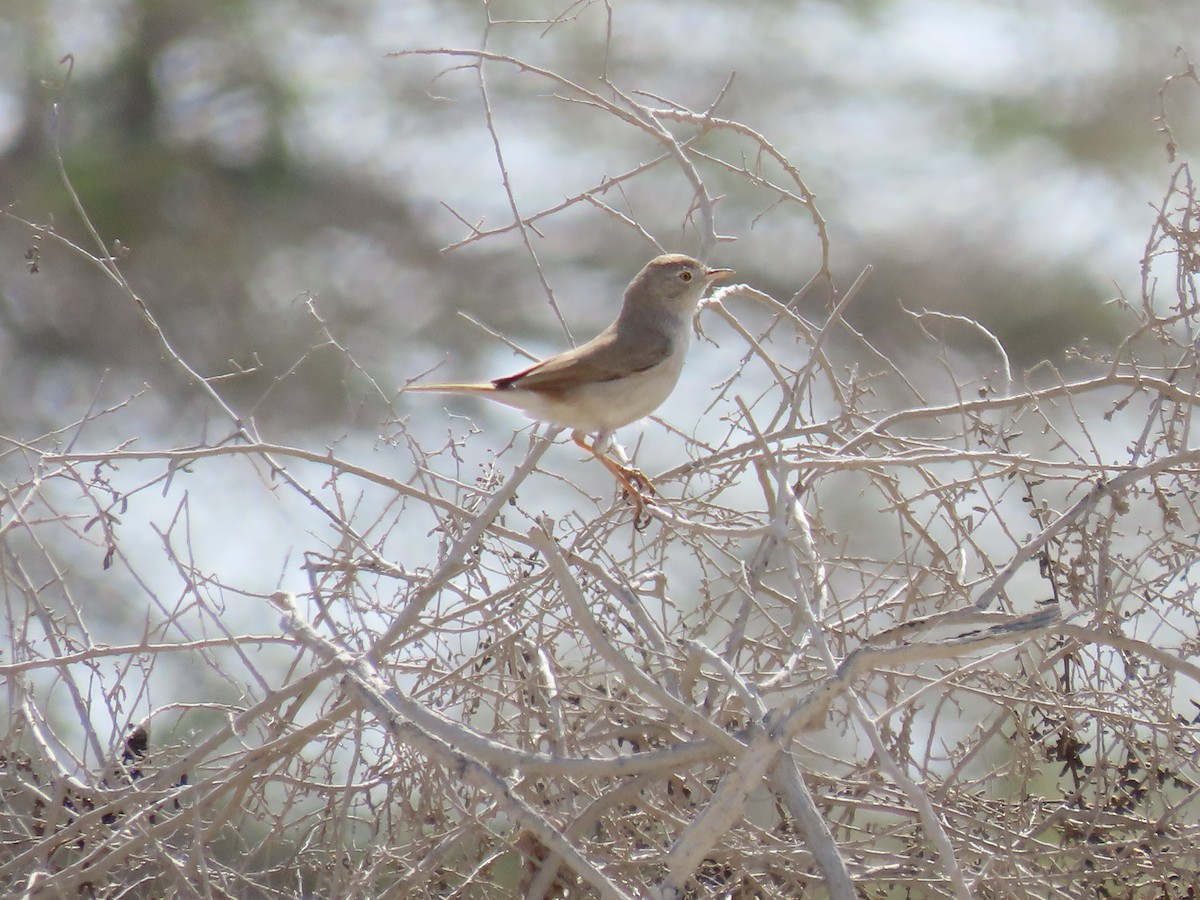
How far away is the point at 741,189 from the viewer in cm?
856

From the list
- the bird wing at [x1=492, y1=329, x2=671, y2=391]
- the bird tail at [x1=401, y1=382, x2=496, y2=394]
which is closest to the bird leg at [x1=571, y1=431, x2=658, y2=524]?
the bird wing at [x1=492, y1=329, x2=671, y2=391]

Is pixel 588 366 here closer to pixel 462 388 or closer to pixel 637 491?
pixel 462 388

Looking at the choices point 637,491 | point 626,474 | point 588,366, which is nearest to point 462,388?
point 588,366

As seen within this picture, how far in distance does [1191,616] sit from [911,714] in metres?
0.59

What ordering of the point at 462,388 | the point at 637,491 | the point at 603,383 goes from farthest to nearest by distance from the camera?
the point at 603,383, the point at 462,388, the point at 637,491

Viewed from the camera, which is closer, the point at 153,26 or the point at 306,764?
the point at 306,764

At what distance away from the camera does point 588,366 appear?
4445 millimetres

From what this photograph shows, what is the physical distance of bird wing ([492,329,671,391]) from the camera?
4.44 m

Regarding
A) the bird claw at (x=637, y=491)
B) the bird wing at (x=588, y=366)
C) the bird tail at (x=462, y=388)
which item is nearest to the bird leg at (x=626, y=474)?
the bird claw at (x=637, y=491)

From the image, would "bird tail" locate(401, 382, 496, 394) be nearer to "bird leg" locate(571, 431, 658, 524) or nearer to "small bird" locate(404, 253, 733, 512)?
"small bird" locate(404, 253, 733, 512)

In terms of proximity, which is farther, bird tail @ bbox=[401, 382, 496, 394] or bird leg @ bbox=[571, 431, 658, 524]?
bird tail @ bbox=[401, 382, 496, 394]

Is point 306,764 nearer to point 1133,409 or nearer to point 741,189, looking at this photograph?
point 1133,409

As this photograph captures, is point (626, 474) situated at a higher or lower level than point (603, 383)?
lower

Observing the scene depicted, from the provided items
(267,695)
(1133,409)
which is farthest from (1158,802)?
(1133,409)
